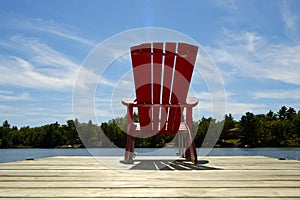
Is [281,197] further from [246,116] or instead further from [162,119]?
[246,116]

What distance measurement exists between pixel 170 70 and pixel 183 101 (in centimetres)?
63

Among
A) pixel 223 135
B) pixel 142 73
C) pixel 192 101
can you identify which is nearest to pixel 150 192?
pixel 142 73

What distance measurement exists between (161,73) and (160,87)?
0.87 ft

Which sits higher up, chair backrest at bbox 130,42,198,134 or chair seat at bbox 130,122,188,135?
chair backrest at bbox 130,42,198,134

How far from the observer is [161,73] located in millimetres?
4738

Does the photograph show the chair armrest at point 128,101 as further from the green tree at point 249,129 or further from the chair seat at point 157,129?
the green tree at point 249,129

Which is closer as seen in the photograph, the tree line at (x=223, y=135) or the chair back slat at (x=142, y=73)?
the chair back slat at (x=142, y=73)

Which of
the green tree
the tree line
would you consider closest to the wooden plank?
the tree line

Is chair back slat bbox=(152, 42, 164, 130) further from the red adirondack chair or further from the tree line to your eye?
the tree line

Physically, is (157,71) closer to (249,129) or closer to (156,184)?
(156,184)

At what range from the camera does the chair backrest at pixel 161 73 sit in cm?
428

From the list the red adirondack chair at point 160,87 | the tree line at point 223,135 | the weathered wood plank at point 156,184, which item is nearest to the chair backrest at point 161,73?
the red adirondack chair at point 160,87

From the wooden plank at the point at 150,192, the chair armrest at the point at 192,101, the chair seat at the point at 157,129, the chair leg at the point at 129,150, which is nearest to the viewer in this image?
the wooden plank at the point at 150,192

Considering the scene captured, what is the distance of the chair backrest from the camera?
4.28 metres
